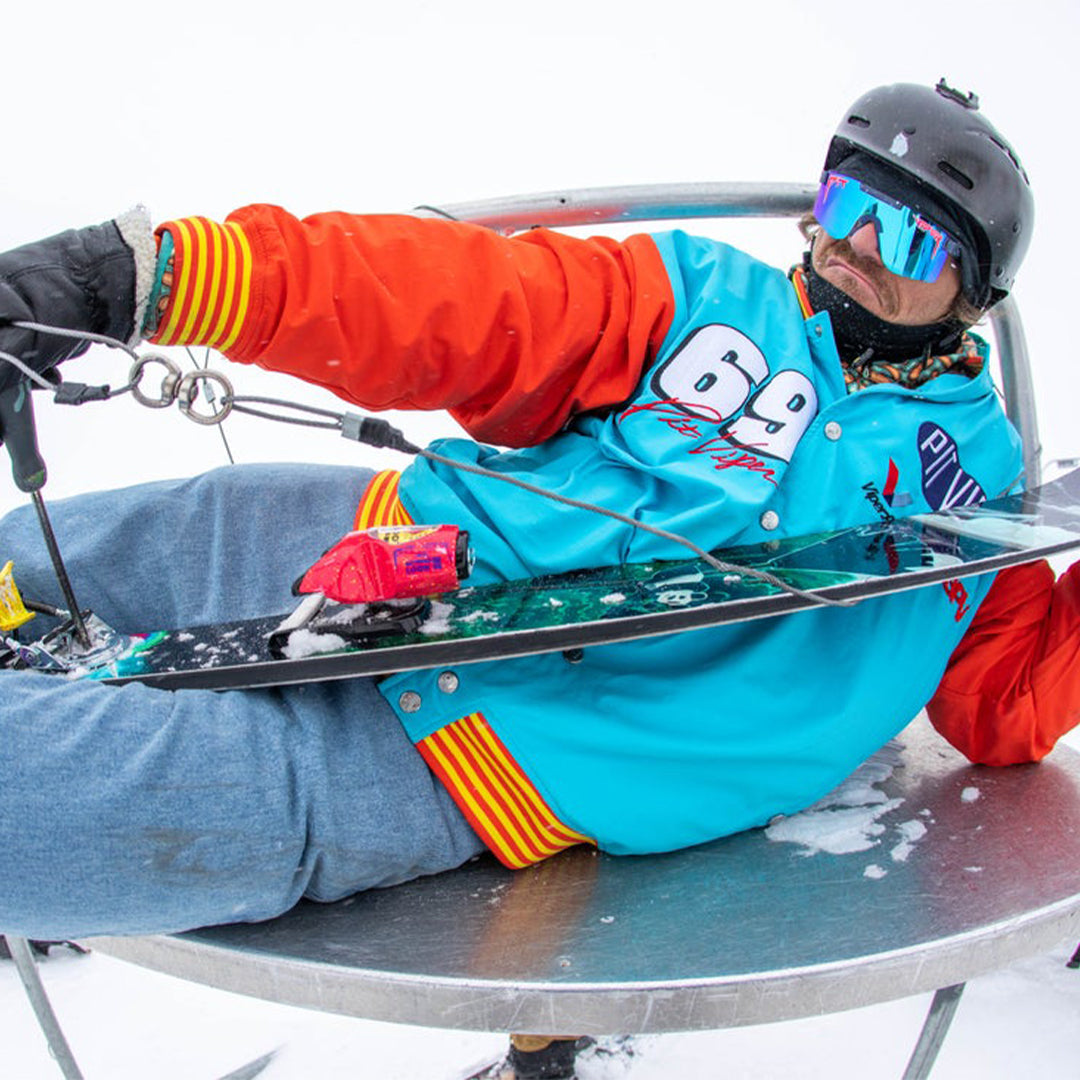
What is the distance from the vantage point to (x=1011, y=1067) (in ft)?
5.93

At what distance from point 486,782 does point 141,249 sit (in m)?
0.68

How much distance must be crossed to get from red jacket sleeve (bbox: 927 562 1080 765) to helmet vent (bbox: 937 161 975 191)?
508 mm

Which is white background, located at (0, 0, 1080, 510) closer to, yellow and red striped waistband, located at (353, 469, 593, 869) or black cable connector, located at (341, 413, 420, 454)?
yellow and red striped waistband, located at (353, 469, 593, 869)

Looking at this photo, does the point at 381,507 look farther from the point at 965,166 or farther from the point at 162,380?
the point at 965,166

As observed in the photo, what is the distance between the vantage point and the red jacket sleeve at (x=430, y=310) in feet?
3.96

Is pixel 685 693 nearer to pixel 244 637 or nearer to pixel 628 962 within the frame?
pixel 628 962

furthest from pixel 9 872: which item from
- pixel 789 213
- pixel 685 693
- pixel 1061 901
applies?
pixel 789 213

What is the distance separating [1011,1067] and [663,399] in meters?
A: 1.29

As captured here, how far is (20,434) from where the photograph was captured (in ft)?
3.64

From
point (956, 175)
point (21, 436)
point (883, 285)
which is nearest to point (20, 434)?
point (21, 436)

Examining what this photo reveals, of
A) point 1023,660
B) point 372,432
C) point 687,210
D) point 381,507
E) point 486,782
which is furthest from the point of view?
point 687,210

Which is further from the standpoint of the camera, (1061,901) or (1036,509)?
(1036,509)

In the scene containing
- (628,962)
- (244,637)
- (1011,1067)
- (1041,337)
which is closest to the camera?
(628,962)

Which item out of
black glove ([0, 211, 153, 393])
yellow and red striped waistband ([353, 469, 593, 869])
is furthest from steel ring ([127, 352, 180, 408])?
yellow and red striped waistband ([353, 469, 593, 869])
